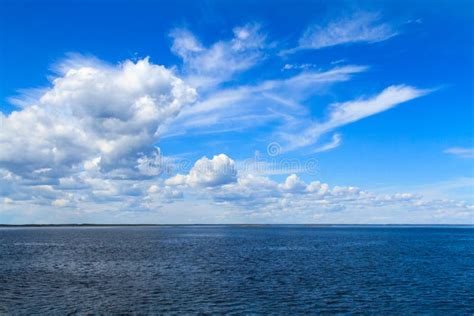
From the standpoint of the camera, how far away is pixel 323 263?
81.9 m

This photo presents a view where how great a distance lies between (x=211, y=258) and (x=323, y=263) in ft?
82.3

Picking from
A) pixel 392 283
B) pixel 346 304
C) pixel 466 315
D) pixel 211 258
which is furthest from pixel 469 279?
pixel 211 258

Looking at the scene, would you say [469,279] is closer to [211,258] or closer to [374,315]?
[374,315]

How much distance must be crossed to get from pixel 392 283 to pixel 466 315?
55.4ft

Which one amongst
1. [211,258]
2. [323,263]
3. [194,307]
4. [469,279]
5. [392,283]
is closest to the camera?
[194,307]

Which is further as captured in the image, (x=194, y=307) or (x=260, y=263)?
(x=260, y=263)

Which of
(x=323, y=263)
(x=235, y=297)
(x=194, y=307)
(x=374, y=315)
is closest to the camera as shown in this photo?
(x=374, y=315)

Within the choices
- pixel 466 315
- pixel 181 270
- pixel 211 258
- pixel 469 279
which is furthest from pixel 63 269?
pixel 469 279

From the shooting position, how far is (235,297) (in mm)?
48344

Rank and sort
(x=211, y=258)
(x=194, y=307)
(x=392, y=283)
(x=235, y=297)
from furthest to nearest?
(x=211, y=258) < (x=392, y=283) < (x=235, y=297) < (x=194, y=307)

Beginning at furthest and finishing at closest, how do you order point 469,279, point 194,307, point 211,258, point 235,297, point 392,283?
point 211,258 → point 469,279 → point 392,283 → point 235,297 → point 194,307

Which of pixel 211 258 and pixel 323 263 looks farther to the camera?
pixel 211 258

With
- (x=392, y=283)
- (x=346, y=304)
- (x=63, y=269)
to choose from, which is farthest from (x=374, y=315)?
(x=63, y=269)

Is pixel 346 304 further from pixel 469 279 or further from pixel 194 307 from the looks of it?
pixel 469 279
